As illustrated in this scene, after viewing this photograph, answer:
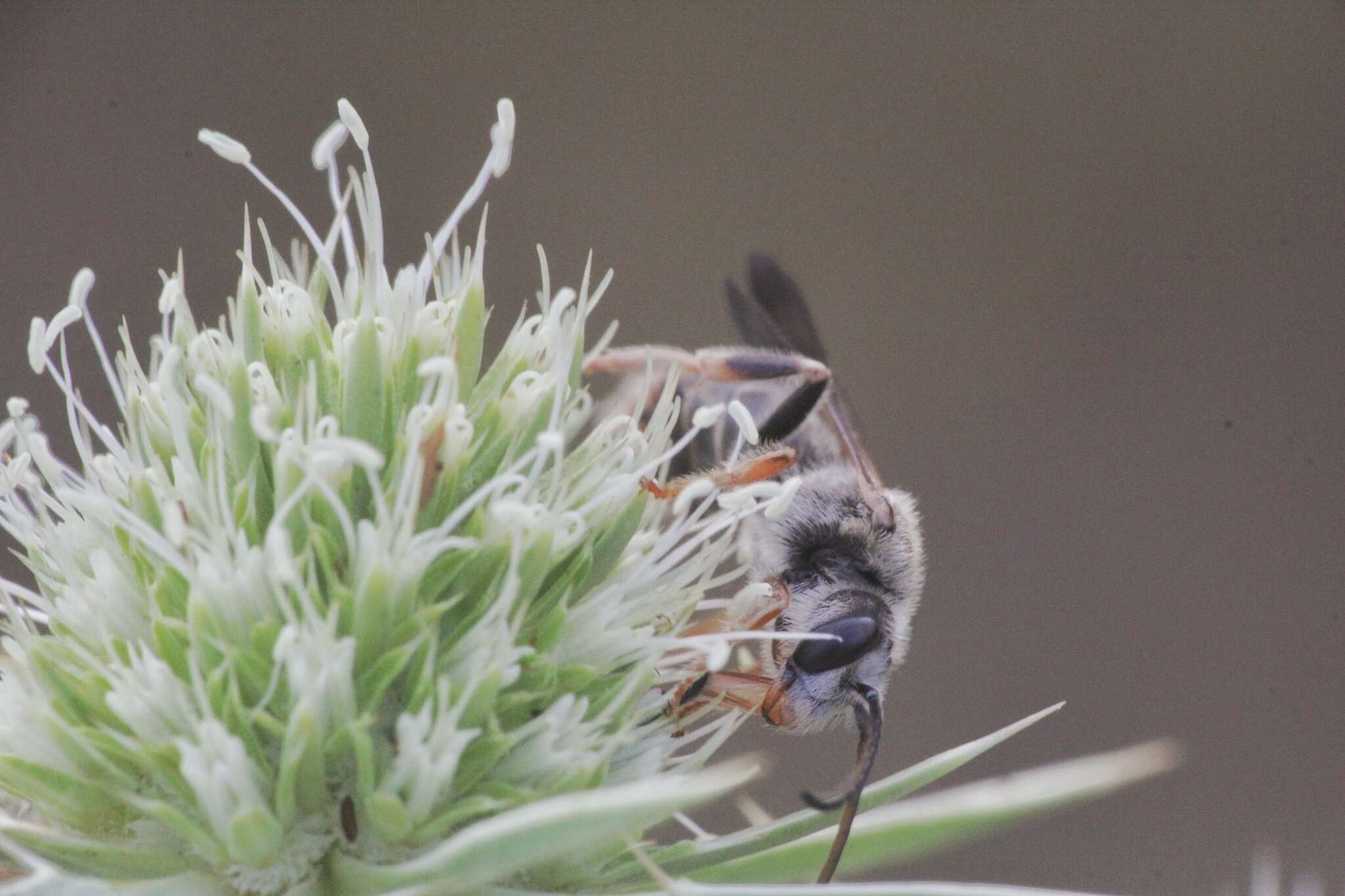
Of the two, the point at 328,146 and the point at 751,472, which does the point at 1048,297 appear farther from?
the point at 328,146

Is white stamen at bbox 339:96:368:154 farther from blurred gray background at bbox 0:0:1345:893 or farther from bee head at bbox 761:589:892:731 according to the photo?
blurred gray background at bbox 0:0:1345:893

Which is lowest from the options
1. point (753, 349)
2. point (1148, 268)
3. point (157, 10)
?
point (1148, 268)

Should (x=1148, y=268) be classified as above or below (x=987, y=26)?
below

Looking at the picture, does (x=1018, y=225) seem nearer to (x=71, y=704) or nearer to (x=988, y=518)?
(x=988, y=518)

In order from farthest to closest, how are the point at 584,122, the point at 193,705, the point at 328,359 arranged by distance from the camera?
the point at 584,122 → the point at 328,359 → the point at 193,705

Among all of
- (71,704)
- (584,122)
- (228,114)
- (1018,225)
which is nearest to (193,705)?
(71,704)

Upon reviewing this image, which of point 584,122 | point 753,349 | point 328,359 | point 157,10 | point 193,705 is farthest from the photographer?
point 584,122

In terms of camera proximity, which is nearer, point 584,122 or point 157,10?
point 157,10

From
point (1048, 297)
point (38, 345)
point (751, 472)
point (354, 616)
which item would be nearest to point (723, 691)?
point (751, 472)

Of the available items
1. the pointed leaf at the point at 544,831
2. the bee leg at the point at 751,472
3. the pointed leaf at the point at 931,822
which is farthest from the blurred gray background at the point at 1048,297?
the pointed leaf at the point at 544,831
